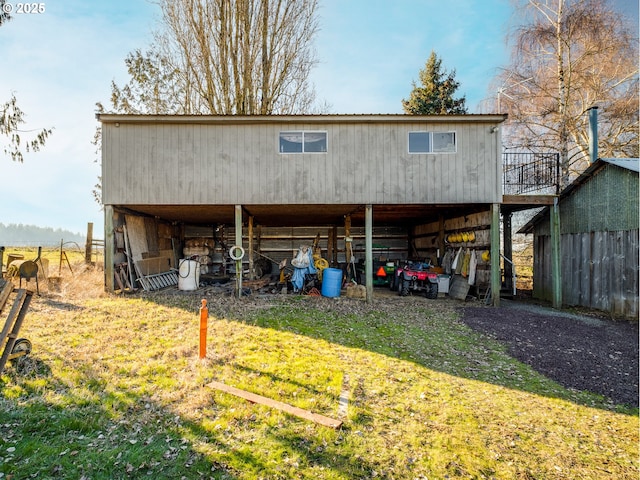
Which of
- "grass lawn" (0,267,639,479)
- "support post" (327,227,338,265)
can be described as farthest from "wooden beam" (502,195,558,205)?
"support post" (327,227,338,265)

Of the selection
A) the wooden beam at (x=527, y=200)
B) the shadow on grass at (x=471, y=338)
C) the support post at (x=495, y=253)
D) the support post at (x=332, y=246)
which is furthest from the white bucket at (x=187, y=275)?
the wooden beam at (x=527, y=200)

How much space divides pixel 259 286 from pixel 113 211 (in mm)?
5013

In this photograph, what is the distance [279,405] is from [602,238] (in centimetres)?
1007

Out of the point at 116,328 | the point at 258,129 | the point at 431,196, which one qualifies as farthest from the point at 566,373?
the point at 258,129

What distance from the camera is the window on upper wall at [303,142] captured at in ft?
33.0

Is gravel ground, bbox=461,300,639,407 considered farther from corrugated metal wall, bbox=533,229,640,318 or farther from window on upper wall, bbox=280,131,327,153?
window on upper wall, bbox=280,131,327,153

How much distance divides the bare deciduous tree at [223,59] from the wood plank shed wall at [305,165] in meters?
7.90

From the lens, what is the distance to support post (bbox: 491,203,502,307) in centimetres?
1009

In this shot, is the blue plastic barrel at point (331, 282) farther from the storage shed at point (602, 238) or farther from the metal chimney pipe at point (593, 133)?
the metal chimney pipe at point (593, 133)

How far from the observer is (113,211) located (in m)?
10.2

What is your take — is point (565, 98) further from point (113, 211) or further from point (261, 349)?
point (113, 211)

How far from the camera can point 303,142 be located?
1009cm

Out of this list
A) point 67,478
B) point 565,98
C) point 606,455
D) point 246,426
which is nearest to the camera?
point 67,478

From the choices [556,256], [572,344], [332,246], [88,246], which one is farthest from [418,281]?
[88,246]
